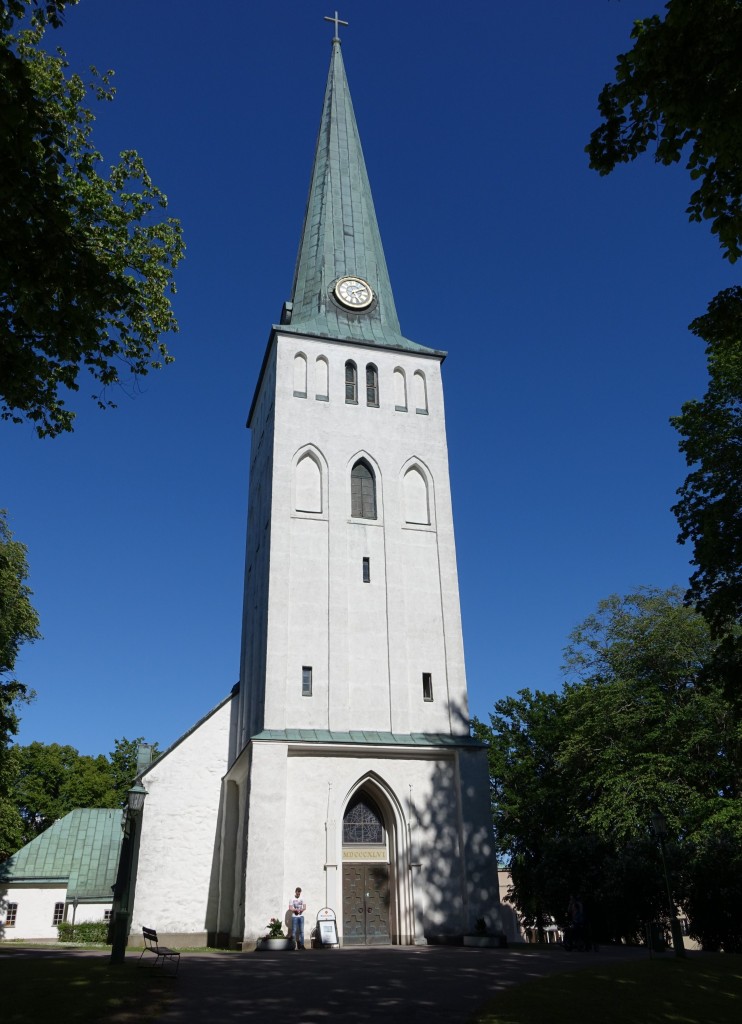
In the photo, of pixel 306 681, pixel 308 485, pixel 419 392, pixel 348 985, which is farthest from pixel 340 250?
pixel 348 985

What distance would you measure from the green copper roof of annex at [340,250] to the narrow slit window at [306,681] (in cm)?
1271

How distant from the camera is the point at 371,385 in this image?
30969mm

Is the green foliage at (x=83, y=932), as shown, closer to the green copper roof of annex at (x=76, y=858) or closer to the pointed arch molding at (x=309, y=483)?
the green copper roof of annex at (x=76, y=858)

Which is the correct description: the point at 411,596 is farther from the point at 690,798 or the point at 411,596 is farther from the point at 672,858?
the point at 690,798

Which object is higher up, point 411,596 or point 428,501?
point 428,501

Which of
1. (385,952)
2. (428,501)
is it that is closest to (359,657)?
(428,501)

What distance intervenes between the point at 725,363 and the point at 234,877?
67.6ft

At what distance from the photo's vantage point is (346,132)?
128ft

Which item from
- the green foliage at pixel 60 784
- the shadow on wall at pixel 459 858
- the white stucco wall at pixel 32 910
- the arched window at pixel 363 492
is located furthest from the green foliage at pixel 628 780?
the green foliage at pixel 60 784

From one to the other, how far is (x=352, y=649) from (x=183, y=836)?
8546mm

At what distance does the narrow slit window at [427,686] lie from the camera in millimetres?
25562

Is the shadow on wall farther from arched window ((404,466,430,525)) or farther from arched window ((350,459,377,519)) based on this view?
arched window ((350,459,377,519))

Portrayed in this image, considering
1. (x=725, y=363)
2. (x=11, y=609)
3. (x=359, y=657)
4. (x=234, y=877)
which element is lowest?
(x=234, y=877)

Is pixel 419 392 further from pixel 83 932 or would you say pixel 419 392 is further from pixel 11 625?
pixel 83 932
